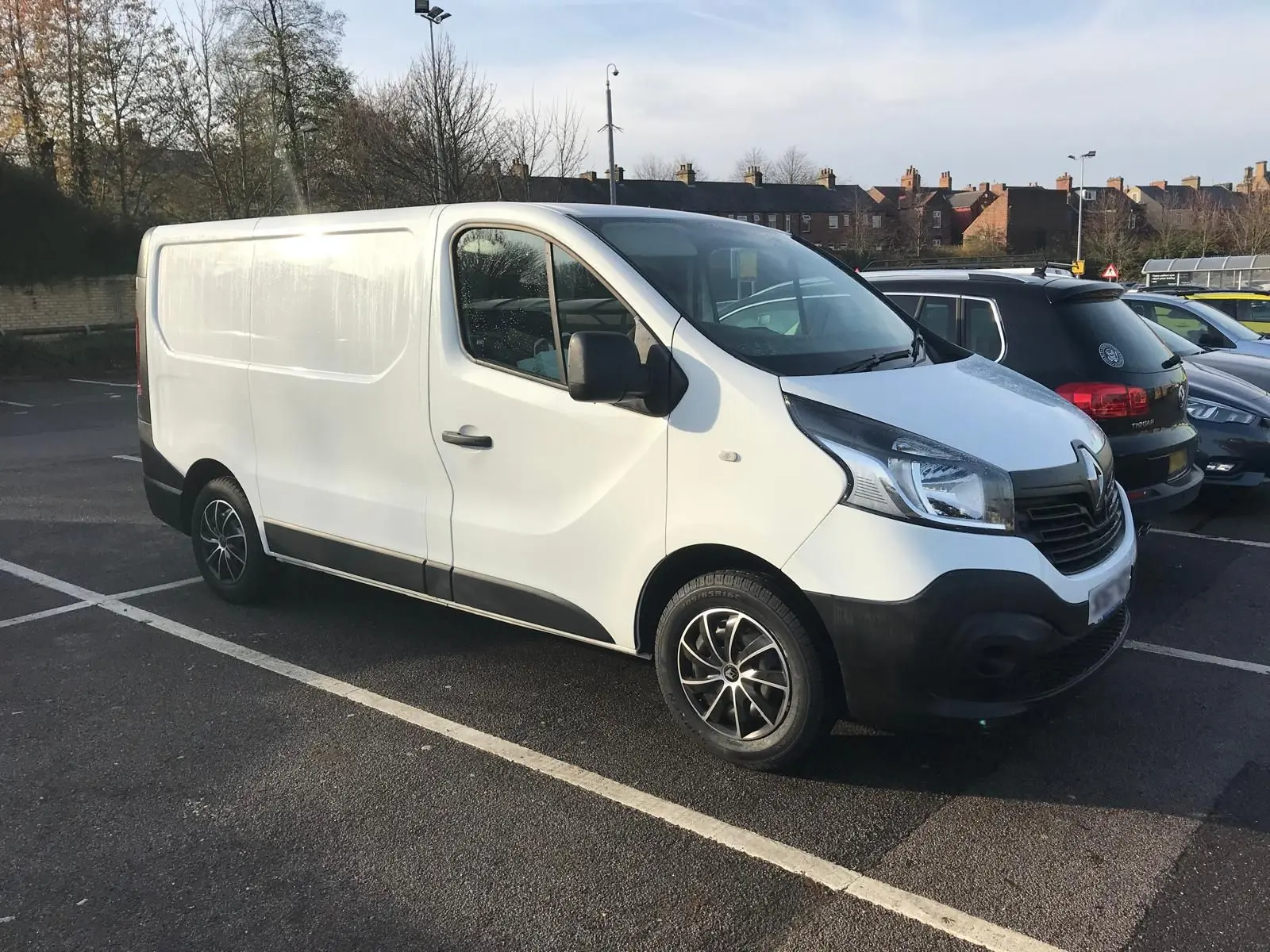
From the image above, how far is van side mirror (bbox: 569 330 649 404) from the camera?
11.0 feet

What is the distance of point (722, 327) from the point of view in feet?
11.9

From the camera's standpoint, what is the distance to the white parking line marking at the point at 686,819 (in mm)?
2670

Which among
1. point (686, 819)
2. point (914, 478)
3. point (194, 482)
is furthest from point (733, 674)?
point (194, 482)

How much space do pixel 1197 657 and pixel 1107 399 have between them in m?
1.45

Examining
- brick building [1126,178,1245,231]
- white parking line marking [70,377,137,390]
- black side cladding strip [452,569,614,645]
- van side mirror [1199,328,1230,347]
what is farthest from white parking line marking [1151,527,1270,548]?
brick building [1126,178,1245,231]

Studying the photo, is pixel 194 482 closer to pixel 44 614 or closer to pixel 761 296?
pixel 44 614

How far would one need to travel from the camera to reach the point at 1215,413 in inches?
291

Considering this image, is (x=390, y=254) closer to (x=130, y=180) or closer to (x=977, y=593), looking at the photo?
(x=977, y=593)

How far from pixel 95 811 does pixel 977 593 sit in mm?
3014

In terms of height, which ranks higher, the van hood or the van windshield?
the van windshield

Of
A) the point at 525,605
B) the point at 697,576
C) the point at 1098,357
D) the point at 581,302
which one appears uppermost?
the point at 581,302

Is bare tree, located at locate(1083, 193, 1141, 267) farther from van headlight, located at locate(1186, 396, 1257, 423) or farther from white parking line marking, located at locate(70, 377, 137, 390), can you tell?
van headlight, located at locate(1186, 396, 1257, 423)

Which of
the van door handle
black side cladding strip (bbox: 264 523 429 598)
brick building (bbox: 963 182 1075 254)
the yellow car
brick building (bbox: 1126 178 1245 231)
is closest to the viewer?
the van door handle

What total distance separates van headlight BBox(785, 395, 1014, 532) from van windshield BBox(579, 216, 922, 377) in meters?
0.38
